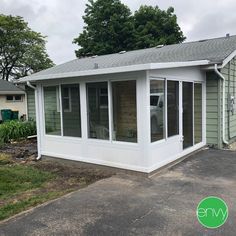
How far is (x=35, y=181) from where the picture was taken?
216 inches

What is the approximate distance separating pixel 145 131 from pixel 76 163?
2.16m

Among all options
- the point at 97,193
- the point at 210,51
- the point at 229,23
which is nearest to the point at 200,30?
the point at 229,23

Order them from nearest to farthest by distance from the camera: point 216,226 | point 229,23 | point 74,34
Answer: point 216,226
point 229,23
point 74,34

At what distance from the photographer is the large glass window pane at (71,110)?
6.43 m

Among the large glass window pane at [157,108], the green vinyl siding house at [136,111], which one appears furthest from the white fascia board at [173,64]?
the large glass window pane at [157,108]

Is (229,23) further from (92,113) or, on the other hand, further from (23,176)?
(23,176)

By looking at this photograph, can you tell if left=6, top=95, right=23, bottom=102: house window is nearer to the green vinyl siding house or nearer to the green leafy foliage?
the green leafy foliage

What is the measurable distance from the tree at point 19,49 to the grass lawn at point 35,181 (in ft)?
80.2

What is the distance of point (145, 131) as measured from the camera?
5.33 m

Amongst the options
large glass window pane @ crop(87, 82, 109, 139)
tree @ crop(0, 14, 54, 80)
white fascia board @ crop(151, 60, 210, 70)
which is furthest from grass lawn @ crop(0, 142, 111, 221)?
tree @ crop(0, 14, 54, 80)

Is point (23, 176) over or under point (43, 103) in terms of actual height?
under

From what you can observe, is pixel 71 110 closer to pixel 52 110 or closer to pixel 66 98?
pixel 66 98

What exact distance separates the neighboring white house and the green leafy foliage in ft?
22.4

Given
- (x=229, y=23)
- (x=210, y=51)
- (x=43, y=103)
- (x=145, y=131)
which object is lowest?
(x=145, y=131)
